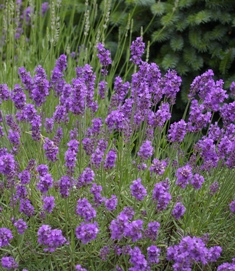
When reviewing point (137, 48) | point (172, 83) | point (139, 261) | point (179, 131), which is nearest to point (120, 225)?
point (139, 261)

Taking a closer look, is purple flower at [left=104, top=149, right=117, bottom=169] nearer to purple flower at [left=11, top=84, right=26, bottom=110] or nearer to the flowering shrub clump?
the flowering shrub clump

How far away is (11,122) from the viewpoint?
283 cm

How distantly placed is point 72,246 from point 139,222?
0.49 metres

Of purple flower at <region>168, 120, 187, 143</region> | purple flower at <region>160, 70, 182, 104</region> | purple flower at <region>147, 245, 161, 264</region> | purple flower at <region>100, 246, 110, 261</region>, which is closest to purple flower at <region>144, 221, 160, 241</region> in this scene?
purple flower at <region>147, 245, 161, 264</region>

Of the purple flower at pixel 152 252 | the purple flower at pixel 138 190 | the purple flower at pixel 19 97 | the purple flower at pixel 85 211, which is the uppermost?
the purple flower at pixel 19 97

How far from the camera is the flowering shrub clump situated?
7.09 feet

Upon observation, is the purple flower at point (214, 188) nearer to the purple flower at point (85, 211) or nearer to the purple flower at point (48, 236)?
the purple flower at point (85, 211)

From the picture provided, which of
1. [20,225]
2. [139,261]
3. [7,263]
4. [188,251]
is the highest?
[188,251]

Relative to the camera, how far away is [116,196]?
2.73 metres

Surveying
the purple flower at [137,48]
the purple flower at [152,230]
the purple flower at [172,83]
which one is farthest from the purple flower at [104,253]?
the purple flower at [137,48]

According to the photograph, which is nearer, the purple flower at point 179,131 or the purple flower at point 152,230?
the purple flower at point 152,230

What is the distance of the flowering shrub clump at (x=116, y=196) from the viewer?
7.09 feet

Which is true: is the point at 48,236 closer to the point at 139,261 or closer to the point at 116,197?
the point at 139,261

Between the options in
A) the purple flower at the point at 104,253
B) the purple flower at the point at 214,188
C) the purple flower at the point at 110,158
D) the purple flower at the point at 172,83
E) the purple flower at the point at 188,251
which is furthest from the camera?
the purple flower at the point at 172,83
